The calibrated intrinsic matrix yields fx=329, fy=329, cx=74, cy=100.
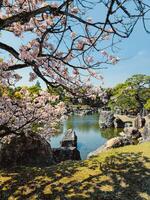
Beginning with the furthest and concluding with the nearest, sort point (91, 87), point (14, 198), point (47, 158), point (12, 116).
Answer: point (47, 158), point (12, 116), point (91, 87), point (14, 198)

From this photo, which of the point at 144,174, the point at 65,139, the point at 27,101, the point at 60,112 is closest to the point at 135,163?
the point at 144,174

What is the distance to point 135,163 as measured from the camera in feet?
47.8

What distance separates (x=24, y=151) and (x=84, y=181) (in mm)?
6278

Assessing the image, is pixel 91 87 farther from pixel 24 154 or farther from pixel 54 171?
pixel 24 154

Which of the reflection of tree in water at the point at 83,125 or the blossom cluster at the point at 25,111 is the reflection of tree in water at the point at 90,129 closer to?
the reflection of tree in water at the point at 83,125

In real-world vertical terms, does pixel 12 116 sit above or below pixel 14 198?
above

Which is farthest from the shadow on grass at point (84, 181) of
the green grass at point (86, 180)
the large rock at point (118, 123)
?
the large rock at point (118, 123)

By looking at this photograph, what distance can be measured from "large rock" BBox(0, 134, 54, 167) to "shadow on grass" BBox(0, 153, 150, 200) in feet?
7.52

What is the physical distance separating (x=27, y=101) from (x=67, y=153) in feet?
31.3

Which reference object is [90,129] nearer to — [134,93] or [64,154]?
[134,93]

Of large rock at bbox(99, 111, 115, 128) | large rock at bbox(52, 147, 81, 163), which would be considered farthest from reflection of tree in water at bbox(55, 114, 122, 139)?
large rock at bbox(52, 147, 81, 163)

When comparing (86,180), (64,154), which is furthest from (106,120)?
(86,180)

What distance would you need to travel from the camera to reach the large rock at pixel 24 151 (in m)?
17.9

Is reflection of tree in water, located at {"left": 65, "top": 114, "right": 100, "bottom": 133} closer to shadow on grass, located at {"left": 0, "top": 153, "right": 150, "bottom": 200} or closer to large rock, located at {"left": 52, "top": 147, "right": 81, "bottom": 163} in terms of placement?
large rock, located at {"left": 52, "top": 147, "right": 81, "bottom": 163}
